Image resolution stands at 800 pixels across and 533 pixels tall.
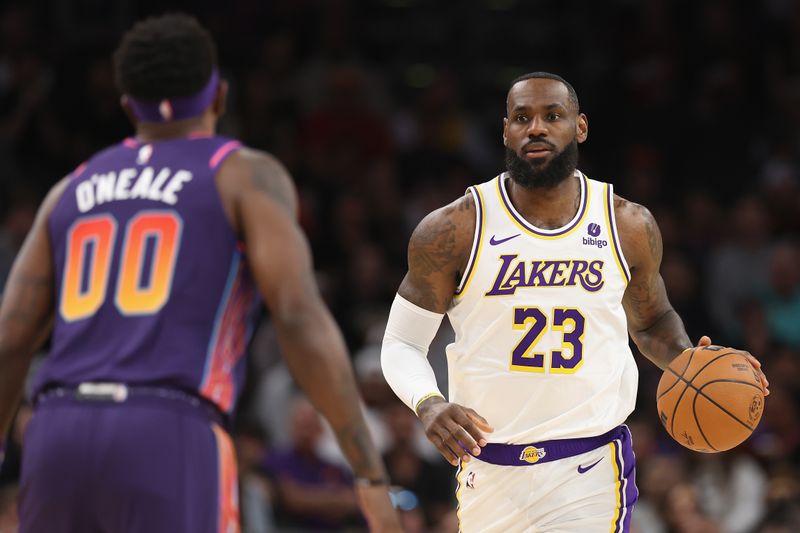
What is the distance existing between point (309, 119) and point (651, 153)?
3.70 m

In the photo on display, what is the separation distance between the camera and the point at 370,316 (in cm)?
1189

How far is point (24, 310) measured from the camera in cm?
442

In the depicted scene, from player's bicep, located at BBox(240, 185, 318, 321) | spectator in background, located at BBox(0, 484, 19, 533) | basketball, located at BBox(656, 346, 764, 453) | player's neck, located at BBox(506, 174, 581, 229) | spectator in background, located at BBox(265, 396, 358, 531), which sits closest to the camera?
player's bicep, located at BBox(240, 185, 318, 321)

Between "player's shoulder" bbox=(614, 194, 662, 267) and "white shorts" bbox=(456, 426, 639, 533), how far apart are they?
79 centimetres

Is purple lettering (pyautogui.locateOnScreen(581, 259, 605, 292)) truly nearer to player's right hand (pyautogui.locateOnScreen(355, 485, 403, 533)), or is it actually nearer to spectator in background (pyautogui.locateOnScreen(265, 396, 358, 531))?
player's right hand (pyautogui.locateOnScreen(355, 485, 403, 533))

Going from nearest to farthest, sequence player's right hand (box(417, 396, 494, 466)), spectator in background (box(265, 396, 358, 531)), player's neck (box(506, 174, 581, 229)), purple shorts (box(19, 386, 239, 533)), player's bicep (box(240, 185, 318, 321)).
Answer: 1. purple shorts (box(19, 386, 239, 533))
2. player's bicep (box(240, 185, 318, 321))
3. player's right hand (box(417, 396, 494, 466))
4. player's neck (box(506, 174, 581, 229))
5. spectator in background (box(265, 396, 358, 531))

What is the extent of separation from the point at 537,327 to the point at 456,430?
64 centimetres

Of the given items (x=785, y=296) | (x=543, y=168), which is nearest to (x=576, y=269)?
(x=543, y=168)

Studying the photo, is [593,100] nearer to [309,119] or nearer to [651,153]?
[651,153]

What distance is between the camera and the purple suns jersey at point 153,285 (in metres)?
4.12

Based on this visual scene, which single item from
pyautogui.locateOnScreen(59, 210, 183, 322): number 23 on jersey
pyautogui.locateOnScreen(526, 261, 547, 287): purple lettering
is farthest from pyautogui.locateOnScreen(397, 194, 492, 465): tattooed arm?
pyautogui.locateOnScreen(59, 210, 183, 322): number 23 on jersey

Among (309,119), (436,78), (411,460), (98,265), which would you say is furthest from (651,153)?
(98,265)

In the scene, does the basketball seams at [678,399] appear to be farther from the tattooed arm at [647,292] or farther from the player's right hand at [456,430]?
the player's right hand at [456,430]

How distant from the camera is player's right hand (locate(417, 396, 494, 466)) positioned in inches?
194
